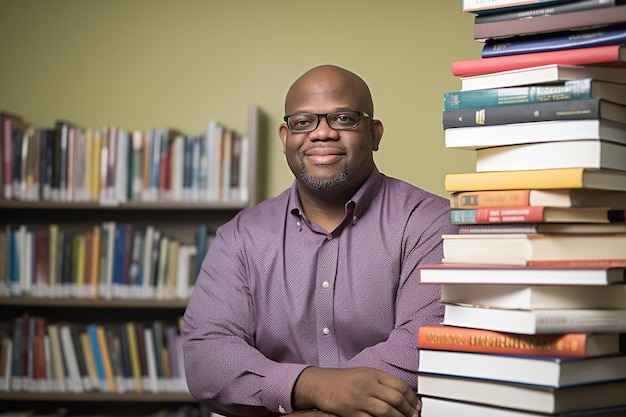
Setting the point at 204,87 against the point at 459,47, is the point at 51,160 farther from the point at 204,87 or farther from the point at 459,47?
the point at 459,47

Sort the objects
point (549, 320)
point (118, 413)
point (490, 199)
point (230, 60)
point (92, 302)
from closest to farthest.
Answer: point (549, 320)
point (490, 199)
point (92, 302)
point (118, 413)
point (230, 60)

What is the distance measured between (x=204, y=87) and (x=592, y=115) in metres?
3.17

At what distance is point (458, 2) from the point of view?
4.19 meters

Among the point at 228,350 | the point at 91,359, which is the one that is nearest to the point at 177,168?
the point at 91,359

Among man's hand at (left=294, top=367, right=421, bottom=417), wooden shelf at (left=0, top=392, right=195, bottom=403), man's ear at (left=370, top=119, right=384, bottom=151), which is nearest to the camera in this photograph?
man's hand at (left=294, top=367, right=421, bottom=417)

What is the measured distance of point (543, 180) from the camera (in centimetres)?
141

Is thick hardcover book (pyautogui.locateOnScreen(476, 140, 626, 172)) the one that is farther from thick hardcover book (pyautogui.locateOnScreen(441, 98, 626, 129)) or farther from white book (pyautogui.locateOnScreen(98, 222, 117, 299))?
white book (pyautogui.locateOnScreen(98, 222, 117, 299))

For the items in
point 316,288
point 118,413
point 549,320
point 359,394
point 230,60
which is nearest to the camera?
point 549,320

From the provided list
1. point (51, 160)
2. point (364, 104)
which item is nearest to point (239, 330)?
point (364, 104)

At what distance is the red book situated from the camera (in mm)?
1402

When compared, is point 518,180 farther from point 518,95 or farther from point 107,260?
point 107,260

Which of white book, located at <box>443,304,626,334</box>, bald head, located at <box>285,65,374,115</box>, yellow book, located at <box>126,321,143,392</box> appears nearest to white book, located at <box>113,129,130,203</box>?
yellow book, located at <box>126,321,143,392</box>

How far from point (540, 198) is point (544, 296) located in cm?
16

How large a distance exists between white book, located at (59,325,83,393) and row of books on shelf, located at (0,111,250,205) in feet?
2.05
